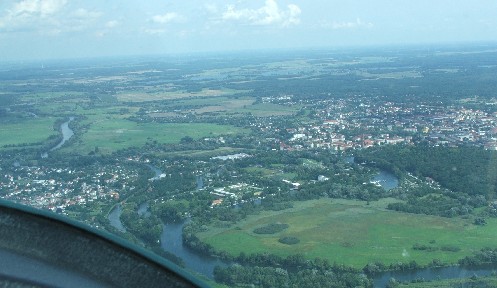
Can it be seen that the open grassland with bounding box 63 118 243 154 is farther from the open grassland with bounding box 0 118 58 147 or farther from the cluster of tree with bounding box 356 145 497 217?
the cluster of tree with bounding box 356 145 497 217

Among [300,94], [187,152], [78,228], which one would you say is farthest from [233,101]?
[78,228]

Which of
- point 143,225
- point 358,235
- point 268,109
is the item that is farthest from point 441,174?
point 268,109

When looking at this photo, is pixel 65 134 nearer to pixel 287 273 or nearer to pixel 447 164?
pixel 447 164

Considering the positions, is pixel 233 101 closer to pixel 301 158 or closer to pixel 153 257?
pixel 301 158

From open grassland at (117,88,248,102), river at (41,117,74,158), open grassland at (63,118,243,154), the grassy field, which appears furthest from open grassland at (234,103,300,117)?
the grassy field

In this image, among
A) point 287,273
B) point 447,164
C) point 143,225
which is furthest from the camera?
point 447,164
